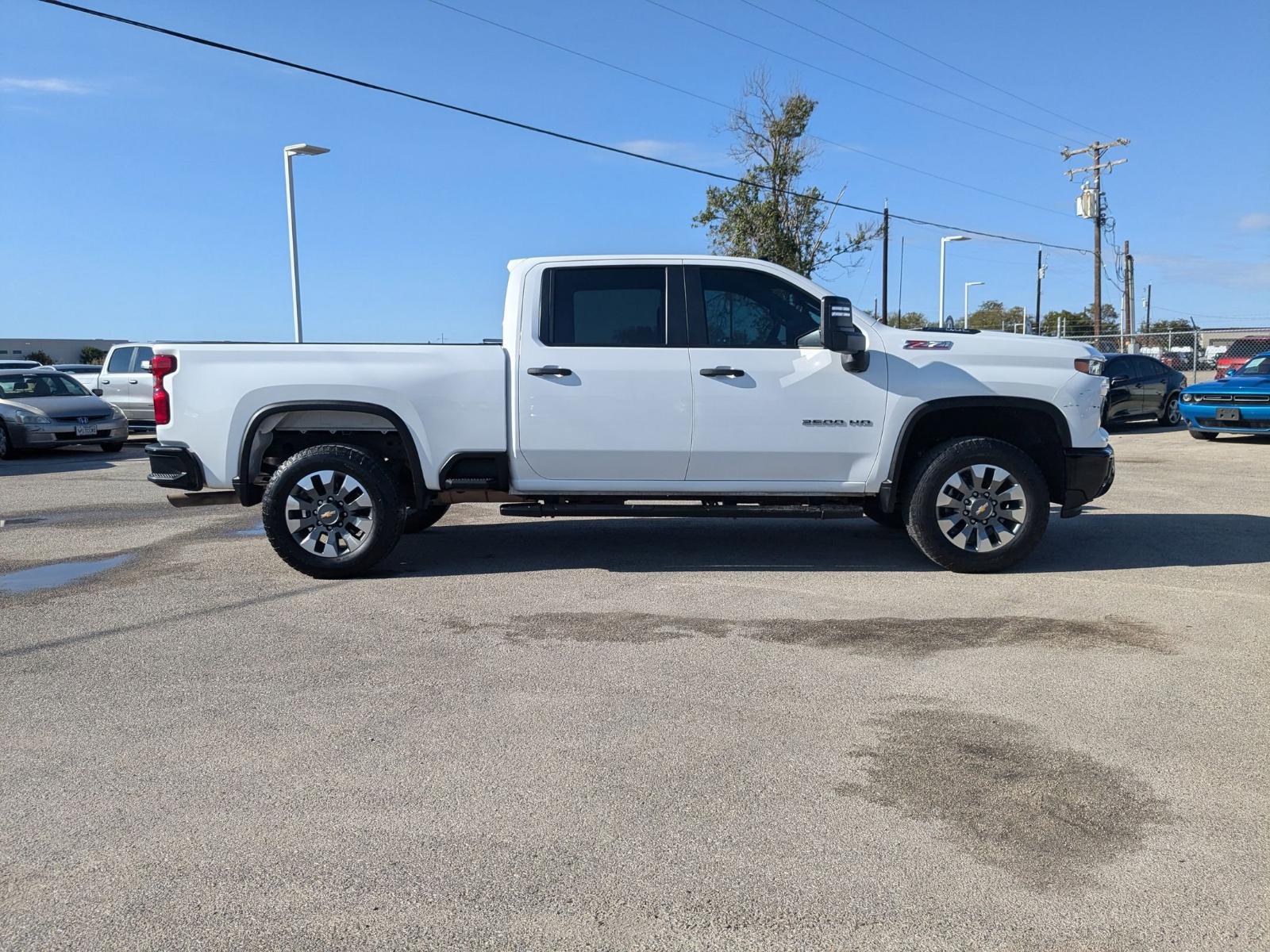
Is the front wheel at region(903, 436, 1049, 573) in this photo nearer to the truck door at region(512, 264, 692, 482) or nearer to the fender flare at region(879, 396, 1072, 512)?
the fender flare at region(879, 396, 1072, 512)

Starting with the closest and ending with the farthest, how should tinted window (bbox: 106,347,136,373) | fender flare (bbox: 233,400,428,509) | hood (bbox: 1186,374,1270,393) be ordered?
fender flare (bbox: 233,400,428,509) < hood (bbox: 1186,374,1270,393) < tinted window (bbox: 106,347,136,373)

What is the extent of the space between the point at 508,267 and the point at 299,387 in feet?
5.39

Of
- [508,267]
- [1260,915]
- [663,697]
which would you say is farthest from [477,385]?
[1260,915]

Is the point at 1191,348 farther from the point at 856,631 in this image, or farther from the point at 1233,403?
the point at 856,631

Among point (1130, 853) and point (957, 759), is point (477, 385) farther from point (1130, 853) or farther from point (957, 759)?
point (1130, 853)

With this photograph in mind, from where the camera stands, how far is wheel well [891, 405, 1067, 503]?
7277 mm

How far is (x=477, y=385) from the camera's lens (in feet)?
22.7

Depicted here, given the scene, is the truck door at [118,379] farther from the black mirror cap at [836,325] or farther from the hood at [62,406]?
the black mirror cap at [836,325]

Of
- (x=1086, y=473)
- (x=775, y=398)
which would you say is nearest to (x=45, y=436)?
(x=775, y=398)

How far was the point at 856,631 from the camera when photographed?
569cm

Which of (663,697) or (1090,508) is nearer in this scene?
(663,697)

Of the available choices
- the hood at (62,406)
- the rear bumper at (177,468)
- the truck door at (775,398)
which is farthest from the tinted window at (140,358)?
the truck door at (775,398)

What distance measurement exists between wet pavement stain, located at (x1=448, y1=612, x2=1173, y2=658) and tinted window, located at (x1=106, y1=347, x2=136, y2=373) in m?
17.4

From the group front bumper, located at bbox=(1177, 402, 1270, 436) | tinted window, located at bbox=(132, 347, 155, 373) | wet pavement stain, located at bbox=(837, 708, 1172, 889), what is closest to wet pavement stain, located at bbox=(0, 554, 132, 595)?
wet pavement stain, located at bbox=(837, 708, 1172, 889)
